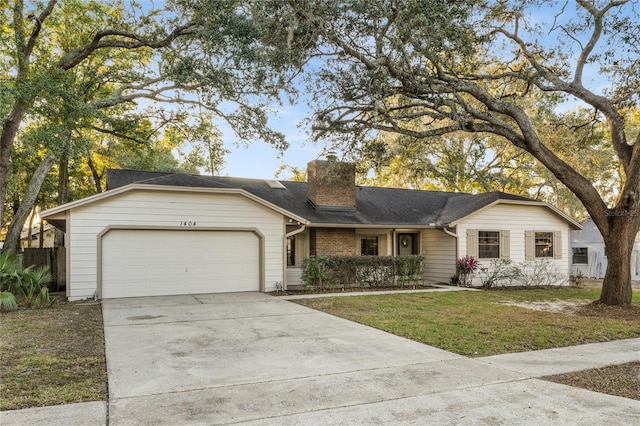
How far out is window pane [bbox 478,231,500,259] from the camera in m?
17.1

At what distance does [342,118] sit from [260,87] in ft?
7.27

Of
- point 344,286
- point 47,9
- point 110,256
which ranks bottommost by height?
point 344,286

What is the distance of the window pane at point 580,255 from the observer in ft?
78.0

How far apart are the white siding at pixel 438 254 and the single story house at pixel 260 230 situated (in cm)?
4

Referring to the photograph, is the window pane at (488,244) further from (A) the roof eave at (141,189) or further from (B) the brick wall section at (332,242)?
(A) the roof eave at (141,189)

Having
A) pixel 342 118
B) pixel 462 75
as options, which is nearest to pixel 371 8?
pixel 342 118

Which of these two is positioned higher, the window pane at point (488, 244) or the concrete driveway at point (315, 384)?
the window pane at point (488, 244)

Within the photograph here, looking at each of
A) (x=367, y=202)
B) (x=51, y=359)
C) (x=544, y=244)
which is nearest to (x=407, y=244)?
(x=367, y=202)

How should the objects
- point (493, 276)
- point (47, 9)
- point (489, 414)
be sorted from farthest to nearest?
point (493, 276) < point (47, 9) < point (489, 414)

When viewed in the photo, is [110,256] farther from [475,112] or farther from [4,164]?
[475,112]

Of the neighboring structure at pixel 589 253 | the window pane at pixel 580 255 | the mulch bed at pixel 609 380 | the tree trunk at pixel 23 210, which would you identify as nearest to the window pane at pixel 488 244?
the neighboring structure at pixel 589 253

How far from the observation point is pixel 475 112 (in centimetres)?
1082

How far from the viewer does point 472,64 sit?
37.2 ft

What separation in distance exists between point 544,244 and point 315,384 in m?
16.4
